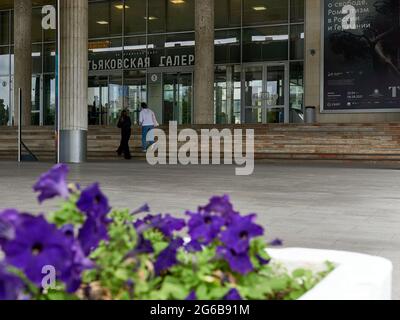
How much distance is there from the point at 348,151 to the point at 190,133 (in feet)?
18.5

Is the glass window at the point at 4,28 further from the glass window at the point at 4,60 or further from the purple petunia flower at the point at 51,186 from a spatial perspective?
the purple petunia flower at the point at 51,186

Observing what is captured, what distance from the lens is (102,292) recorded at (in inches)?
65.6

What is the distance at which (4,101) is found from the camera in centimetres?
3400

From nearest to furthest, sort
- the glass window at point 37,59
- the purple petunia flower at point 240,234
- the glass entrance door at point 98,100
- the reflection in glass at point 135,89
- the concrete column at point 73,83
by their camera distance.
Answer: the purple petunia flower at point 240,234 → the concrete column at point 73,83 → the reflection in glass at point 135,89 → the glass entrance door at point 98,100 → the glass window at point 37,59

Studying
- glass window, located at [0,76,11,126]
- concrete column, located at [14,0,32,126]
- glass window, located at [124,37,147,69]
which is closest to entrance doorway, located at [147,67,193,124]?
glass window, located at [124,37,147,69]

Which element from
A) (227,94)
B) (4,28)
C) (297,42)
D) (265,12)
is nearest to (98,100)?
(227,94)

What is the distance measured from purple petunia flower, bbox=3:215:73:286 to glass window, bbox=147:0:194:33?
2849 centimetres

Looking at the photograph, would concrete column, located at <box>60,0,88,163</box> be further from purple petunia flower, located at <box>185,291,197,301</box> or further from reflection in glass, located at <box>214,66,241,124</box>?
purple petunia flower, located at <box>185,291,197,301</box>

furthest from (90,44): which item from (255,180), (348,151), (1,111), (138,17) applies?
(255,180)

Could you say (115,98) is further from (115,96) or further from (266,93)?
(266,93)

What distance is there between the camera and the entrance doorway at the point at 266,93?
27234mm

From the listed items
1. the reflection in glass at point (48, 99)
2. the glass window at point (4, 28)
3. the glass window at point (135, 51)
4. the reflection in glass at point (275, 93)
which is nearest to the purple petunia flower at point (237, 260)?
the reflection in glass at point (275, 93)

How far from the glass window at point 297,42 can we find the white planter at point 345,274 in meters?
25.0

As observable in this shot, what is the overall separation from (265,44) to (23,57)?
11.1 metres
